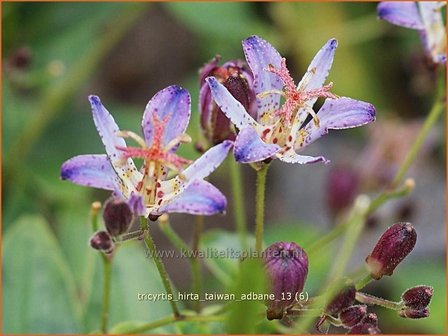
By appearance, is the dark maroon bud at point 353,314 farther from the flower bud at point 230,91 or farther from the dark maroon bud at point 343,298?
the flower bud at point 230,91

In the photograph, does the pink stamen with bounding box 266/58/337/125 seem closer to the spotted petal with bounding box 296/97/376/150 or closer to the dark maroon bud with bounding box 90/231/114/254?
the spotted petal with bounding box 296/97/376/150

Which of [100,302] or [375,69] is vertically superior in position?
[375,69]

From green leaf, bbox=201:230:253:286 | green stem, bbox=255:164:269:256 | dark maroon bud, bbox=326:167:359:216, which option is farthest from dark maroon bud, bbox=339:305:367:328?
dark maroon bud, bbox=326:167:359:216

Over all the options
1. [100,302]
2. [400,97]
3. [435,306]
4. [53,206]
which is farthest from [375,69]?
[100,302]

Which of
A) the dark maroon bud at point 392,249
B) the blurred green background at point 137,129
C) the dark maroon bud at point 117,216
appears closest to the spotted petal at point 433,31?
the blurred green background at point 137,129

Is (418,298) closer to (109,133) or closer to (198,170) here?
(198,170)

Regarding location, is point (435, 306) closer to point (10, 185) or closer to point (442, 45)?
point (442, 45)
